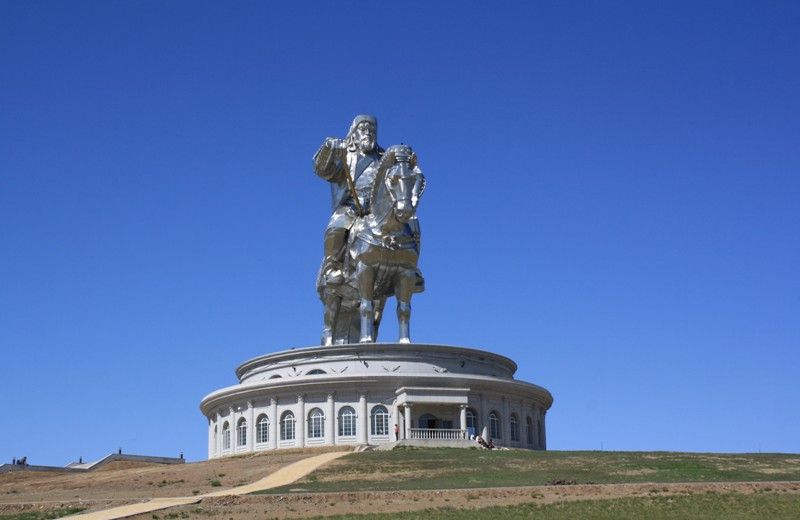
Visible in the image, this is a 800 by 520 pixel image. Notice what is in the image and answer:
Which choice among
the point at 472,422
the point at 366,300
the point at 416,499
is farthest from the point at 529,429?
the point at 416,499

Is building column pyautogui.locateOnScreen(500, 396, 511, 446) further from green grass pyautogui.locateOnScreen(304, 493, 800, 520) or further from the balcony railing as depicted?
green grass pyautogui.locateOnScreen(304, 493, 800, 520)

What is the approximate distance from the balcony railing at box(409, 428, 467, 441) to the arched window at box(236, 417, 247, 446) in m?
10.6

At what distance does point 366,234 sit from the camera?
56.3 meters

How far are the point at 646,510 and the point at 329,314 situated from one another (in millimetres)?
32382

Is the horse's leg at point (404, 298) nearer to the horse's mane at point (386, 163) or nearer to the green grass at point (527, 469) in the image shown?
the horse's mane at point (386, 163)

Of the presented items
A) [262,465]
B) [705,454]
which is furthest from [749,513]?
[262,465]

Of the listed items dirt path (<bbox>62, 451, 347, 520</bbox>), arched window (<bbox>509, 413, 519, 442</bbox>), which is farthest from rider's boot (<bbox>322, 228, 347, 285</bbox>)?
dirt path (<bbox>62, 451, 347, 520</bbox>)

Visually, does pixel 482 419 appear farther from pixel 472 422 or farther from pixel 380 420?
pixel 380 420

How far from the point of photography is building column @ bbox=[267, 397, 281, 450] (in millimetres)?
55281

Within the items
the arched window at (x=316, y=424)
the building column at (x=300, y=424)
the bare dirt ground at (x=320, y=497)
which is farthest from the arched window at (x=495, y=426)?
the bare dirt ground at (x=320, y=497)

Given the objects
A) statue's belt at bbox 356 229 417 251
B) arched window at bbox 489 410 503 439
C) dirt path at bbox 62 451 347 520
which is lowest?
dirt path at bbox 62 451 347 520

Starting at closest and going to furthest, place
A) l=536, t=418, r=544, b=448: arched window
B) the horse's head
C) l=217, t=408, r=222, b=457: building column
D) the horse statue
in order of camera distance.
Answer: the horse's head < the horse statue < l=217, t=408, r=222, b=457: building column < l=536, t=418, r=544, b=448: arched window

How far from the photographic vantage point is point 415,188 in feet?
173

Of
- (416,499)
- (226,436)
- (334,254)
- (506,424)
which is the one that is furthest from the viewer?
(334,254)
